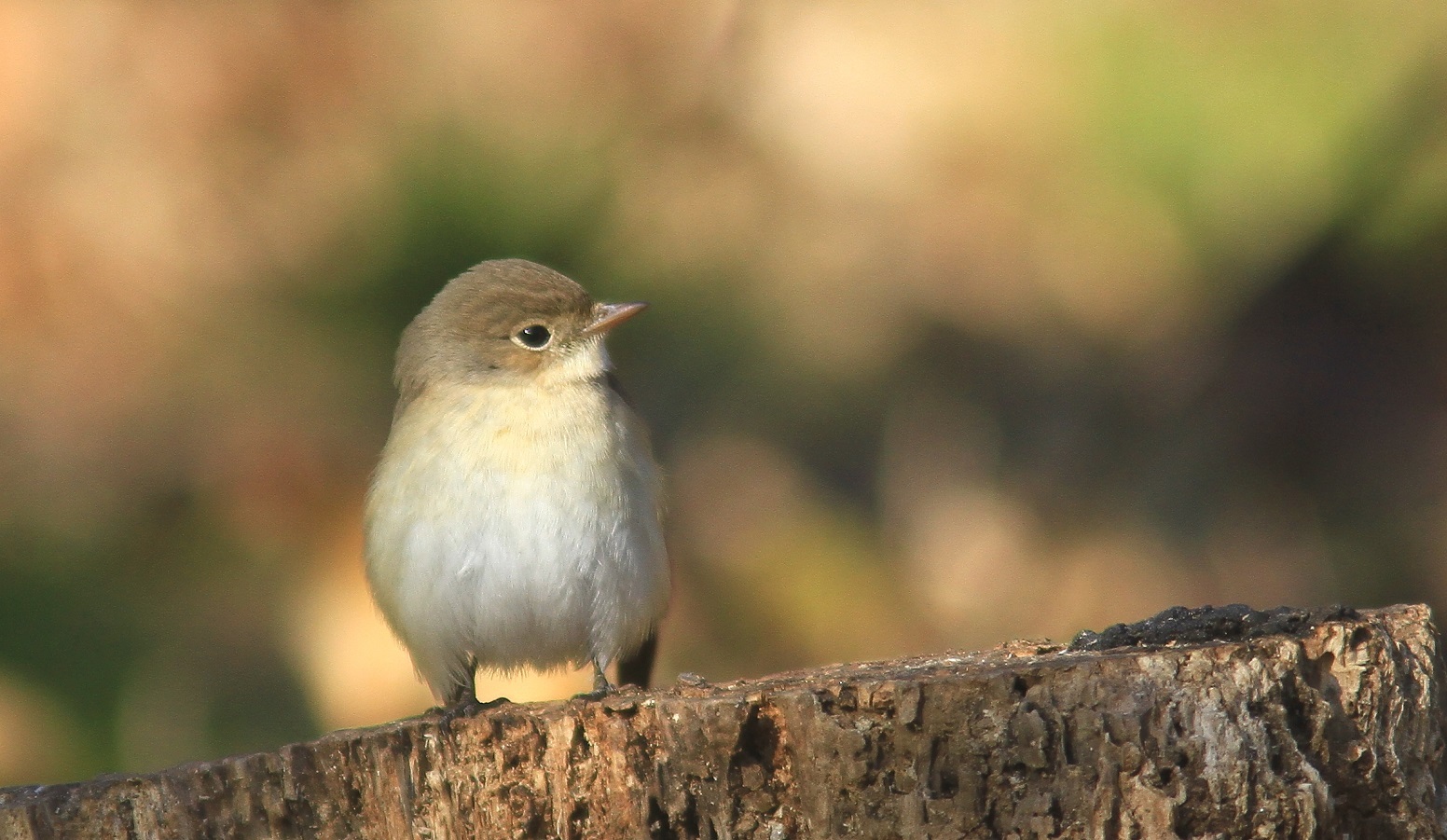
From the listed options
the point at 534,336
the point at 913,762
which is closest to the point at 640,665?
the point at 534,336

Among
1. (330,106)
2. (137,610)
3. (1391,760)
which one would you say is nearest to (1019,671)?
(1391,760)

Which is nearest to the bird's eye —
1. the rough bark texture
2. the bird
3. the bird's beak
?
the bird

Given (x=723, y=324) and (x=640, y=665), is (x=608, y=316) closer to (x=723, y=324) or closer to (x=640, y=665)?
(x=640, y=665)

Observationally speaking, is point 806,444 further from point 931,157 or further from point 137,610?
point 137,610

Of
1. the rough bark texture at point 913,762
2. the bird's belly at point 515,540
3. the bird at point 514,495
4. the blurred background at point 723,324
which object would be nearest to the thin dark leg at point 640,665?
the bird at point 514,495

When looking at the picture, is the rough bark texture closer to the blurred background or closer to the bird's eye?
the bird's eye

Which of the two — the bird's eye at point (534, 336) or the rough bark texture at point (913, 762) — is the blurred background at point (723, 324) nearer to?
the bird's eye at point (534, 336)
